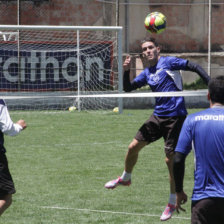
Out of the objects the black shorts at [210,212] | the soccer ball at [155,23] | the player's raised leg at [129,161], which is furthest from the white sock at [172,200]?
the black shorts at [210,212]

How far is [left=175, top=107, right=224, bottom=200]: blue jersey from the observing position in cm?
478

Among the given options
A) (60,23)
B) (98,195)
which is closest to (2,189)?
(98,195)

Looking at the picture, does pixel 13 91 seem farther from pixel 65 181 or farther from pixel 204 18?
pixel 65 181

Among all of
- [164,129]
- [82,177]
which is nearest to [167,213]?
[164,129]

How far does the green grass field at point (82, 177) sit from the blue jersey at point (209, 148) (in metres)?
2.84

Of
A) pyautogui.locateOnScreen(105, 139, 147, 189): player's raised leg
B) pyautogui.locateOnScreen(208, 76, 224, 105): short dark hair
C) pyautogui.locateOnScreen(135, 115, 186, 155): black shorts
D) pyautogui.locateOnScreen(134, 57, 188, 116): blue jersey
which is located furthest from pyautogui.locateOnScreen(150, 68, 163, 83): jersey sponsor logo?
pyautogui.locateOnScreen(208, 76, 224, 105): short dark hair

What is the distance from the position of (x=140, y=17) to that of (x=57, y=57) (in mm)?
5151

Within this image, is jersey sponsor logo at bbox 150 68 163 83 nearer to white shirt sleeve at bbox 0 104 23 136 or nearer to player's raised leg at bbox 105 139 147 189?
player's raised leg at bbox 105 139 147 189

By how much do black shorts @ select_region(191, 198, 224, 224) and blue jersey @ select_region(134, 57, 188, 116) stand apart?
3.64 metres

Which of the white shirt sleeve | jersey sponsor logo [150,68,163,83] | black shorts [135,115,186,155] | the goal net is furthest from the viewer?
the goal net

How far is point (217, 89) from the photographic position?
15.7ft

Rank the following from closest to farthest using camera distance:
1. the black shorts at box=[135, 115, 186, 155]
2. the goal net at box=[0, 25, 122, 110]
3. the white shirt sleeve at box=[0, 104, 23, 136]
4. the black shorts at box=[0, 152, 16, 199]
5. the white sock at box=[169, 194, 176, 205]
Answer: the white shirt sleeve at box=[0, 104, 23, 136], the black shorts at box=[0, 152, 16, 199], the white sock at box=[169, 194, 176, 205], the black shorts at box=[135, 115, 186, 155], the goal net at box=[0, 25, 122, 110]

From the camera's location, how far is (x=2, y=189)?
6.64 metres

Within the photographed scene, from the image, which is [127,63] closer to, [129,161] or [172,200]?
[129,161]
